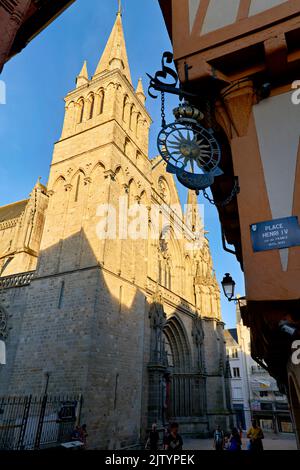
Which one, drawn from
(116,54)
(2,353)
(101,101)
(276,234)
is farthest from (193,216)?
(276,234)

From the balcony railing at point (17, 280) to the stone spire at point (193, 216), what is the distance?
50.0 feet

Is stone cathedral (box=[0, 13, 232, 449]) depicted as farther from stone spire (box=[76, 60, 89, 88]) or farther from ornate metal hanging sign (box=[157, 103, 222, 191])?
ornate metal hanging sign (box=[157, 103, 222, 191])

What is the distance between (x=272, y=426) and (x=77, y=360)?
32395 mm

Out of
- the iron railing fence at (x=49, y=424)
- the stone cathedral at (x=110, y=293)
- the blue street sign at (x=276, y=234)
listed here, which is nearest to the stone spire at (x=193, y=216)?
the stone cathedral at (x=110, y=293)

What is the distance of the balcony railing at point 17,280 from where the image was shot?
16.0 meters

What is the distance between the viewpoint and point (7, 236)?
23625 millimetres

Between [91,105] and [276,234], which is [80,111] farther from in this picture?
[276,234]

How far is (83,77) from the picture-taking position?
2233cm

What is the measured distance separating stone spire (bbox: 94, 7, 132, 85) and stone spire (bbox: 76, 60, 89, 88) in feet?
2.75

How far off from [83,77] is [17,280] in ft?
49.2

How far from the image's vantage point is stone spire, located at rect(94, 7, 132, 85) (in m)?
21.2

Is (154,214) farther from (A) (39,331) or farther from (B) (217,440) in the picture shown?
(B) (217,440)

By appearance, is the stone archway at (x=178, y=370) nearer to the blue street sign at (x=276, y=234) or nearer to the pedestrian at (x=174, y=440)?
the pedestrian at (x=174, y=440)

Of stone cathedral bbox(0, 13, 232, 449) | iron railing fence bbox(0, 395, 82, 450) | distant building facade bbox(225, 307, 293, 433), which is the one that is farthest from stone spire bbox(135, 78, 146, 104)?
distant building facade bbox(225, 307, 293, 433)
